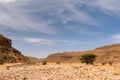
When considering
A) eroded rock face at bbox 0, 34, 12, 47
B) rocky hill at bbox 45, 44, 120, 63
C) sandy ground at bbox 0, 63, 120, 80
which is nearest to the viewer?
sandy ground at bbox 0, 63, 120, 80

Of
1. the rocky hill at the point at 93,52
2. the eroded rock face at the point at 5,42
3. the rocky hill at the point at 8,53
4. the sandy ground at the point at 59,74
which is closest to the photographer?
the sandy ground at the point at 59,74

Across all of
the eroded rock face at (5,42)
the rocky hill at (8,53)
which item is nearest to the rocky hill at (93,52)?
the eroded rock face at (5,42)

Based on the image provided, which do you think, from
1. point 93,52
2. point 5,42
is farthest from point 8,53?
point 93,52

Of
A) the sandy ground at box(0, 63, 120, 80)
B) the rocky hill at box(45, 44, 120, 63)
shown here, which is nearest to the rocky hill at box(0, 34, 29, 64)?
the sandy ground at box(0, 63, 120, 80)

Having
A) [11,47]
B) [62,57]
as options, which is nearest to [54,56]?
[62,57]

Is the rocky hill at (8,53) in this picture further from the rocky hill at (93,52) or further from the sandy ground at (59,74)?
the rocky hill at (93,52)

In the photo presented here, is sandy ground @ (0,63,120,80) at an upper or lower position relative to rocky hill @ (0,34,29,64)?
lower

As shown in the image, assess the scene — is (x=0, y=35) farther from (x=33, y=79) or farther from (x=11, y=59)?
(x=33, y=79)

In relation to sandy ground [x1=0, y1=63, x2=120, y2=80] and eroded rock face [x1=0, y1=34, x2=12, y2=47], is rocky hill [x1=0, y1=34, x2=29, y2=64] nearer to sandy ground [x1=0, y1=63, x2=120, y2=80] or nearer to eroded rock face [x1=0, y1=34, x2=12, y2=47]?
eroded rock face [x1=0, y1=34, x2=12, y2=47]

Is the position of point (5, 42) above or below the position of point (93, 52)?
below

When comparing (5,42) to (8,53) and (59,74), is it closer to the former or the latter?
(8,53)

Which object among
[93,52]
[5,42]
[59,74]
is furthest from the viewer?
[93,52]

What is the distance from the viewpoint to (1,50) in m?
72.1

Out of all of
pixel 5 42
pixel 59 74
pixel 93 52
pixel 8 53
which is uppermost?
pixel 93 52
